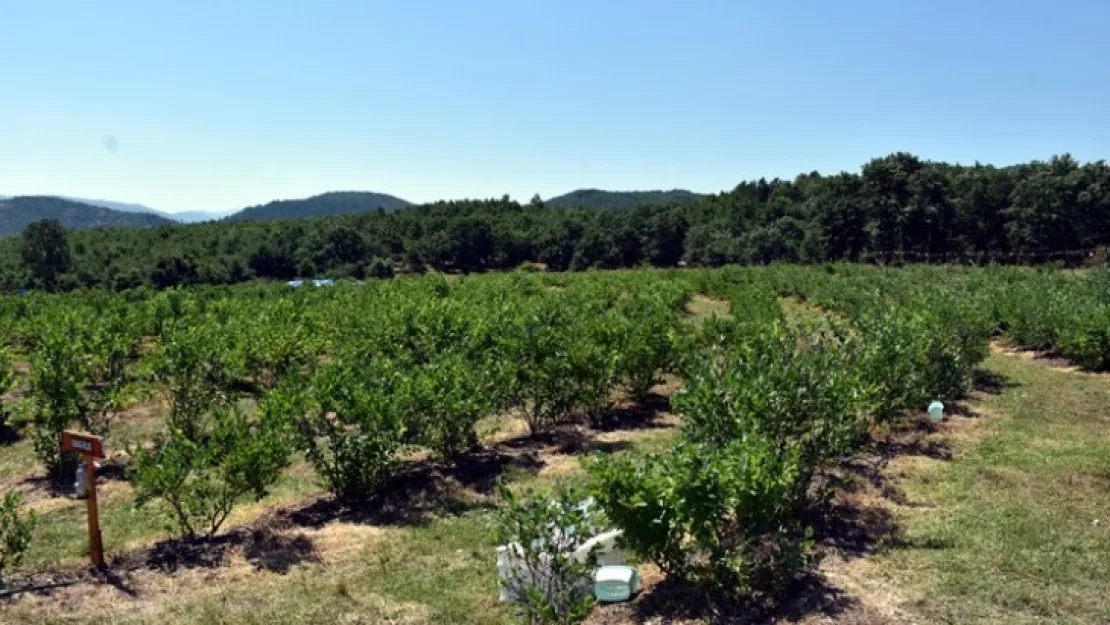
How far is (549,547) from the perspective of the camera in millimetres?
5426

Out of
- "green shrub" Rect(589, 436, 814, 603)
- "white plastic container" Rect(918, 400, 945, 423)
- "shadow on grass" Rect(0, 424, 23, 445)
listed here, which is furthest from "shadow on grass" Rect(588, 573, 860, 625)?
"shadow on grass" Rect(0, 424, 23, 445)

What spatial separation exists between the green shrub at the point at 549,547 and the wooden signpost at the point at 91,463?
4.27 m

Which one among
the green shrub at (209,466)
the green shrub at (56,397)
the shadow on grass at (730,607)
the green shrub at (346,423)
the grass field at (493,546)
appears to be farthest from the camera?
the green shrub at (56,397)

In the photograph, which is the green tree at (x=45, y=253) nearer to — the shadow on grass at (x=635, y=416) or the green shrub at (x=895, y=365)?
the shadow on grass at (x=635, y=416)

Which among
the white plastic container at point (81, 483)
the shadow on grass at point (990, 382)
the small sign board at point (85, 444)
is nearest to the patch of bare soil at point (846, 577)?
the small sign board at point (85, 444)

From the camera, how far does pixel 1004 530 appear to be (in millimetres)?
7629

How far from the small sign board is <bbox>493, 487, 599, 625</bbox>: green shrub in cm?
421

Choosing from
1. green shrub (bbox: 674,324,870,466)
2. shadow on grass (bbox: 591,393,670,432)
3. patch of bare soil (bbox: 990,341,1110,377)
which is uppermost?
green shrub (bbox: 674,324,870,466)

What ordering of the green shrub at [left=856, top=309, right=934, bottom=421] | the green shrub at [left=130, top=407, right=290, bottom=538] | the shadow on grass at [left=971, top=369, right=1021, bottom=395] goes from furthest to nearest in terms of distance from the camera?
1. the shadow on grass at [left=971, top=369, right=1021, bottom=395]
2. the green shrub at [left=856, top=309, right=934, bottom=421]
3. the green shrub at [left=130, top=407, right=290, bottom=538]

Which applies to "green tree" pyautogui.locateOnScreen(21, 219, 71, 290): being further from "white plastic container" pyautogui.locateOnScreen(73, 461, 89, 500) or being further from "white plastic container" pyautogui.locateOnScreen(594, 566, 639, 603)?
"white plastic container" pyautogui.locateOnScreen(594, 566, 639, 603)

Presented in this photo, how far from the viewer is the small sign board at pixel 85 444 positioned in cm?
716

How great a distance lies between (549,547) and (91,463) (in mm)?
4971

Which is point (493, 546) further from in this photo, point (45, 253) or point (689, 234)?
point (45, 253)

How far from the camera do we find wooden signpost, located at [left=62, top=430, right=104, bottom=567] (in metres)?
7.18
